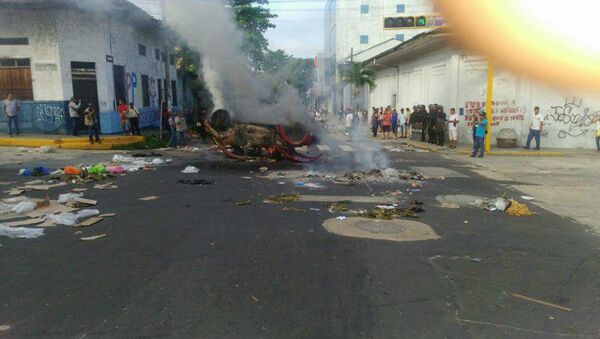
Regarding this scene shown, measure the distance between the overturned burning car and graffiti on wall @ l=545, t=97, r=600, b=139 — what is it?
10.6 meters

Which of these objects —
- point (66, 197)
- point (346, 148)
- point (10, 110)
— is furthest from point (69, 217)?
point (346, 148)

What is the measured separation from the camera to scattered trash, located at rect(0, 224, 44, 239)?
233 inches

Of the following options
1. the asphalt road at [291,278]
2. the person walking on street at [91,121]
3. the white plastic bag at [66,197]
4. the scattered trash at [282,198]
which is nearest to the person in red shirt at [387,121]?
the person walking on street at [91,121]

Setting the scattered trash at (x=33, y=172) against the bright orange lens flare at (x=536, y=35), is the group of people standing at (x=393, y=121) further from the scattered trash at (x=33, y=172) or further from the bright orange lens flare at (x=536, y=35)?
the bright orange lens flare at (x=536, y=35)

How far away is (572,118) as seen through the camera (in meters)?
17.9

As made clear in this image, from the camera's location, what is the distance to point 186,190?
9.20m

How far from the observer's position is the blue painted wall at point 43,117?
55.8ft

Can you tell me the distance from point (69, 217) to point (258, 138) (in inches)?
290

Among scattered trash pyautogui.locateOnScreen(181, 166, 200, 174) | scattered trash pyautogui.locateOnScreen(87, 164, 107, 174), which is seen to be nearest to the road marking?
scattered trash pyautogui.locateOnScreen(181, 166, 200, 174)

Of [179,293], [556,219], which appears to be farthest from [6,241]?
[556,219]

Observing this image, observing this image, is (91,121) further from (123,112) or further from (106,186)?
(106,186)

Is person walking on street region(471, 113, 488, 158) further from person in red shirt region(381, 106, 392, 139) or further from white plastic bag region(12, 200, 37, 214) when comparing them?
white plastic bag region(12, 200, 37, 214)

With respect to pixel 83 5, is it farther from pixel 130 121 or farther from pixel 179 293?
pixel 179 293

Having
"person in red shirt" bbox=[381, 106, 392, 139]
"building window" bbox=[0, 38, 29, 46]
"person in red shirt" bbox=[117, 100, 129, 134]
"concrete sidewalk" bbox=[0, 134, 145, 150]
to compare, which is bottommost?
"concrete sidewalk" bbox=[0, 134, 145, 150]
